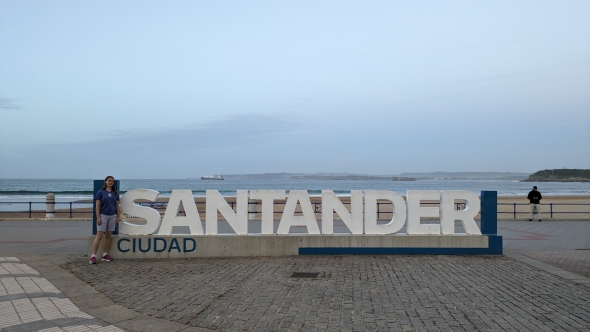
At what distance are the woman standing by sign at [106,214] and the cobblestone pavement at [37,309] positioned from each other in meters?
1.82

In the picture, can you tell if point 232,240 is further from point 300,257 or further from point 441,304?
point 441,304

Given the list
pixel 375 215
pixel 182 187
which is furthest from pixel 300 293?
pixel 182 187

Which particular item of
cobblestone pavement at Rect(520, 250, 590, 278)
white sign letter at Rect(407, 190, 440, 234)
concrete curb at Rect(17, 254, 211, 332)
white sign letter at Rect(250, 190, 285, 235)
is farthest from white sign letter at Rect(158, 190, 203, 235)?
cobblestone pavement at Rect(520, 250, 590, 278)

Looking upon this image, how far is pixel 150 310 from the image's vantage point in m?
6.46

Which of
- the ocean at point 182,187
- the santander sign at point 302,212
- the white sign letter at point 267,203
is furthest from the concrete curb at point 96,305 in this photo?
the ocean at point 182,187

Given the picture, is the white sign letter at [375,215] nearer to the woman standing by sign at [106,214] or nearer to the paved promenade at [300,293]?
the paved promenade at [300,293]

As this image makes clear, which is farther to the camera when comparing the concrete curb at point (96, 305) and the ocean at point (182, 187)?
the ocean at point (182, 187)

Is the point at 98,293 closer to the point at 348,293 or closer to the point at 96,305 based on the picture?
the point at 96,305

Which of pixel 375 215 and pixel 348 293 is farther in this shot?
pixel 375 215

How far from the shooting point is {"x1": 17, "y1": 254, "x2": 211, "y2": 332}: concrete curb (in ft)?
19.0

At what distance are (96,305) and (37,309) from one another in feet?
2.44

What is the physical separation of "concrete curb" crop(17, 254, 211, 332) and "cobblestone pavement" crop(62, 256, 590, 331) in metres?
0.17

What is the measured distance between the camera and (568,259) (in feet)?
35.3

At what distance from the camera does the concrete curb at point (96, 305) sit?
5.78m
